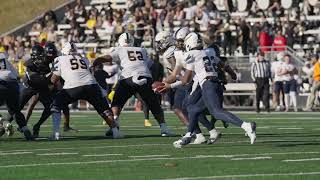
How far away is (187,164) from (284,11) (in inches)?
931

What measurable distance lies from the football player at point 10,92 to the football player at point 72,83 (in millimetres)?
523

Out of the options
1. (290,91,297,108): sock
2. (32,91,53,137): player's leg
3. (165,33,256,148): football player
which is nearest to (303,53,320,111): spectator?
(290,91,297,108): sock

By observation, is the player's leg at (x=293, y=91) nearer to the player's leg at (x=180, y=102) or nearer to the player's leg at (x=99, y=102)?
the player's leg at (x=180, y=102)

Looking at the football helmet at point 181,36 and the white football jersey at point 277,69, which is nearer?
the football helmet at point 181,36

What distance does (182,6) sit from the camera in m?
38.0

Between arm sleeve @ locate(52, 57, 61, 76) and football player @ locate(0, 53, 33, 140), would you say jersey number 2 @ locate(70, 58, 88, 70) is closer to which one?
arm sleeve @ locate(52, 57, 61, 76)

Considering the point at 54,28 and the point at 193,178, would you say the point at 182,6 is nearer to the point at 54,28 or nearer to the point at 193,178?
the point at 54,28

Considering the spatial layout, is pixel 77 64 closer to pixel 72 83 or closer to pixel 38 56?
pixel 72 83

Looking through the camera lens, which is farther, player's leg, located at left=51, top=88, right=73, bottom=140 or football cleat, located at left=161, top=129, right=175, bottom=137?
football cleat, located at left=161, top=129, right=175, bottom=137

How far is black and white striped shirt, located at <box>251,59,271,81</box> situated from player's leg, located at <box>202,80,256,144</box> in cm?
1508

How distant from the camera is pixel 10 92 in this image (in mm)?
18109

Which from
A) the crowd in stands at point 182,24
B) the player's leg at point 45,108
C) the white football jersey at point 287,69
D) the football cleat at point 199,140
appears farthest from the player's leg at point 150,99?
the white football jersey at point 287,69

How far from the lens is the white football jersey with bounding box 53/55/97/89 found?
59.5ft

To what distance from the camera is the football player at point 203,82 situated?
15.5 meters
